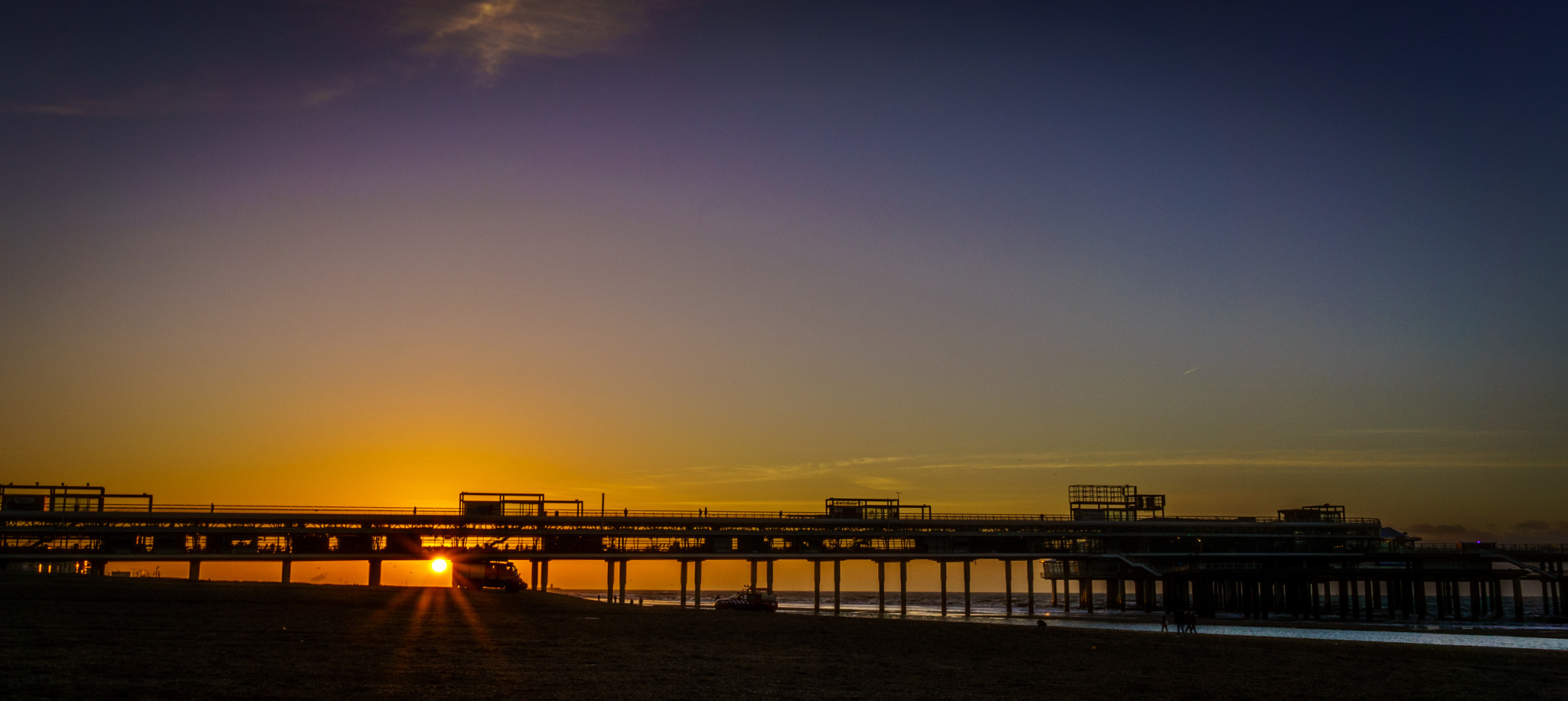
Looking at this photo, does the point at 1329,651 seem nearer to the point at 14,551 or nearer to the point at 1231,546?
the point at 1231,546

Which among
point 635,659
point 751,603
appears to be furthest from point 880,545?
point 635,659

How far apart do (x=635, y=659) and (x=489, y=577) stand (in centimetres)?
4929

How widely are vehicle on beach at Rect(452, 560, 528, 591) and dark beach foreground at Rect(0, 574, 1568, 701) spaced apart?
26.9 meters

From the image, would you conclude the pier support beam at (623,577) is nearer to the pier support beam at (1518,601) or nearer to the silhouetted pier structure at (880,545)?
the silhouetted pier structure at (880,545)

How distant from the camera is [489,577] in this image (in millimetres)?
75312

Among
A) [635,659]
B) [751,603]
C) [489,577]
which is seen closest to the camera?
[635,659]

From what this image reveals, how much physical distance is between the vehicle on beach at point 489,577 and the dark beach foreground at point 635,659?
26.9 metres

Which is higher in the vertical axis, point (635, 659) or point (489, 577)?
point (635, 659)

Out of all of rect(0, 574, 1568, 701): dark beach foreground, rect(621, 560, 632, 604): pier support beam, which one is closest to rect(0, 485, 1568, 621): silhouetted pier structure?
rect(621, 560, 632, 604): pier support beam

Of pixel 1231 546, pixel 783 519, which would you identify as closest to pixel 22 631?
pixel 783 519

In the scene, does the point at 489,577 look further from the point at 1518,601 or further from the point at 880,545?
the point at 1518,601

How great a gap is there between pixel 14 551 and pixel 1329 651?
87848 millimetres

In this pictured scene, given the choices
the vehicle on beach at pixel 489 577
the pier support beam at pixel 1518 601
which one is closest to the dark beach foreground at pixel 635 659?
the vehicle on beach at pixel 489 577

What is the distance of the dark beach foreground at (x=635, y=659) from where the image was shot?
22594 millimetres
